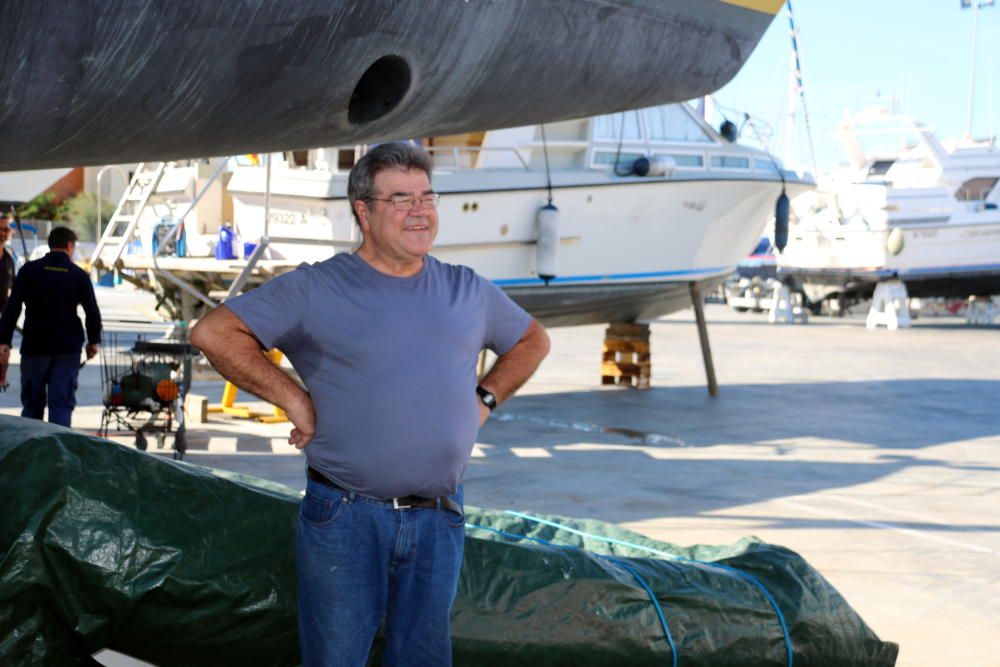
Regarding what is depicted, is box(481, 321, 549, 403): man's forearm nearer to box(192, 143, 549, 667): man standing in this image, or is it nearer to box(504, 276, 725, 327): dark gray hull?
box(192, 143, 549, 667): man standing

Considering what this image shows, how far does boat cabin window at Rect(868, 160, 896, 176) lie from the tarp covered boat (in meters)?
35.4

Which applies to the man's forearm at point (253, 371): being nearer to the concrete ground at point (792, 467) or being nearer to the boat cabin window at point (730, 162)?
the concrete ground at point (792, 467)

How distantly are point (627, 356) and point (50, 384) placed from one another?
30.3 feet

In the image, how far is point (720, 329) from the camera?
30562 millimetres

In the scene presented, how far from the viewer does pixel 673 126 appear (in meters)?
15.5

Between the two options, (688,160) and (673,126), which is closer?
(688,160)

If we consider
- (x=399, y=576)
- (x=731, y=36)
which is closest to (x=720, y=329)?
(x=731, y=36)

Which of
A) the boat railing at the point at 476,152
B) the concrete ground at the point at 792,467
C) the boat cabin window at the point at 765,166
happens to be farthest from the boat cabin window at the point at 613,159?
the concrete ground at the point at 792,467

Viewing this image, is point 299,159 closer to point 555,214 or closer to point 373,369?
point 555,214

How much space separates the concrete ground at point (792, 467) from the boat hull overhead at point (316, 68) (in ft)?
6.11

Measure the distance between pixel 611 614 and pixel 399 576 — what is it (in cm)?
145

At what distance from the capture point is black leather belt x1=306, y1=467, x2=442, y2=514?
3.22 m

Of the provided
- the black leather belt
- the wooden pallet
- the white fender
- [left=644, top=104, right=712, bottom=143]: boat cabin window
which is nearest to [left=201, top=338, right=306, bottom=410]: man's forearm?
the black leather belt

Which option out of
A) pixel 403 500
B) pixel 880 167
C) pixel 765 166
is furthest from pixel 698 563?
pixel 880 167
